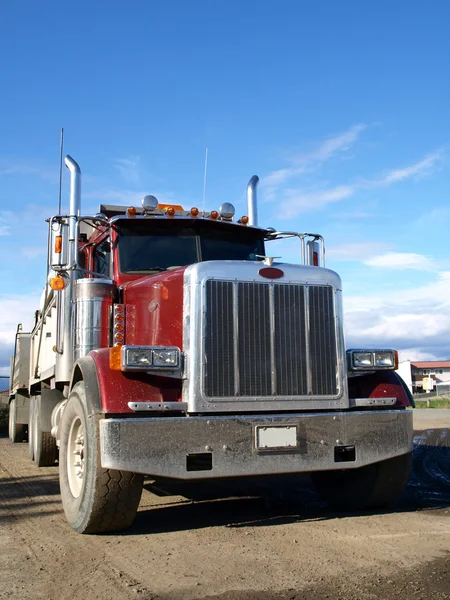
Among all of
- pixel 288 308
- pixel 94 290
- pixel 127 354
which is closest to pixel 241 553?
pixel 127 354

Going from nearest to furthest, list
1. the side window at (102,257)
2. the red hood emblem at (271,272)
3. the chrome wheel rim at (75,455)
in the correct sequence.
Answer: the red hood emblem at (271,272) < the chrome wheel rim at (75,455) < the side window at (102,257)

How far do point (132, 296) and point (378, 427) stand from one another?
2603mm

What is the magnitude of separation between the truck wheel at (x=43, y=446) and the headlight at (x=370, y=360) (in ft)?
18.0

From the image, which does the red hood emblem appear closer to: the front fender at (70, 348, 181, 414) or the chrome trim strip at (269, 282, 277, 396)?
the chrome trim strip at (269, 282, 277, 396)

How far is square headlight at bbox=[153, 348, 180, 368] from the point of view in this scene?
5.11 metres

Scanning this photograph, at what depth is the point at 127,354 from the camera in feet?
16.4

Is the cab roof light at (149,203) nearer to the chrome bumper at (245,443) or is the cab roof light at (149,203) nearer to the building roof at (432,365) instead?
the chrome bumper at (245,443)

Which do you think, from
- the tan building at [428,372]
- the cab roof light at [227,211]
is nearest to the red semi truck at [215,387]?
the cab roof light at [227,211]

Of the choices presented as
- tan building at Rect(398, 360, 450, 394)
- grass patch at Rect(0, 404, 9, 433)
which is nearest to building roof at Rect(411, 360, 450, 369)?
tan building at Rect(398, 360, 450, 394)

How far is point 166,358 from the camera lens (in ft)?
16.9

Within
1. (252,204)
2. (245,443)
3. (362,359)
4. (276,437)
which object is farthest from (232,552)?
(252,204)

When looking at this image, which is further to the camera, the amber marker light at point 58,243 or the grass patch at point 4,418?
the grass patch at point 4,418

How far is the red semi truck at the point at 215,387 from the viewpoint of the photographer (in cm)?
499

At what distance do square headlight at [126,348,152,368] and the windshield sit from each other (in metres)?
1.78
